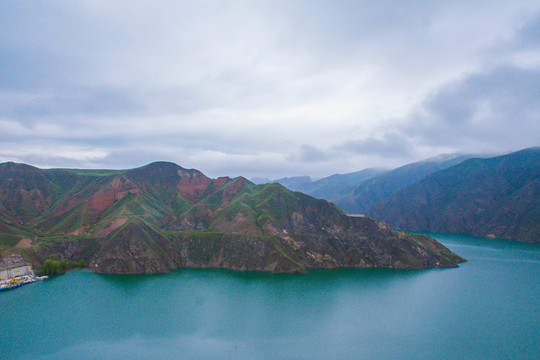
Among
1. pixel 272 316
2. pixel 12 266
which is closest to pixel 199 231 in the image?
pixel 12 266

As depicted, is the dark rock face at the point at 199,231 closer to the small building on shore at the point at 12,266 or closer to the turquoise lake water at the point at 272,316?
the small building on shore at the point at 12,266

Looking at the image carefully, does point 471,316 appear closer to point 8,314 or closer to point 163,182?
point 8,314

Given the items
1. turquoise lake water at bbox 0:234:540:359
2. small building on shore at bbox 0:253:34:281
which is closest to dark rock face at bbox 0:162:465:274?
small building on shore at bbox 0:253:34:281

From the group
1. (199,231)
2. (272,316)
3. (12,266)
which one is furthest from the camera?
(199,231)

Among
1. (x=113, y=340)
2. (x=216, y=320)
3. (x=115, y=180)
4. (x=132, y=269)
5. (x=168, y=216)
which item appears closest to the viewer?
(x=113, y=340)

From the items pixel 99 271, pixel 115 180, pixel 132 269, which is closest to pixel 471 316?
pixel 132 269

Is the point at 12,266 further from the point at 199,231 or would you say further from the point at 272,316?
the point at 272,316

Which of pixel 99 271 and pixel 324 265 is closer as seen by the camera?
pixel 99 271

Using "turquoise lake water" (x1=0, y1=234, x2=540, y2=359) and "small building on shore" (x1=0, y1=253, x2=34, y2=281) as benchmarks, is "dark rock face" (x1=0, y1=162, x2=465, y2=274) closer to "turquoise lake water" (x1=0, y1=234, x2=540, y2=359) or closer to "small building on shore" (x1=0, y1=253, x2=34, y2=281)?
"small building on shore" (x1=0, y1=253, x2=34, y2=281)
